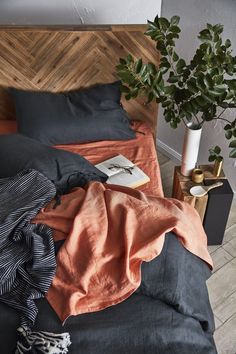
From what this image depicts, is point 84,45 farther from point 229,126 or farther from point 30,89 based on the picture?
point 229,126

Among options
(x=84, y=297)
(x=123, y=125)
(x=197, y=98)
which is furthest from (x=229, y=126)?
(x=84, y=297)

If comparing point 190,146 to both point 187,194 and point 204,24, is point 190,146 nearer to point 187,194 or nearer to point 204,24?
point 187,194

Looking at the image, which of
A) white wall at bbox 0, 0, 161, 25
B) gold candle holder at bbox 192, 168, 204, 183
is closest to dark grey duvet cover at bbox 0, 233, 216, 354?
gold candle holder at bbox 192, 168, 204, 183

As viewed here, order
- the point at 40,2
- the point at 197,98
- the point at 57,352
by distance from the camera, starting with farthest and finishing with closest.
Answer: the point at 40,2 → the point at 197,98 → the point at 57,352

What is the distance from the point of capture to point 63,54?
6.27ft

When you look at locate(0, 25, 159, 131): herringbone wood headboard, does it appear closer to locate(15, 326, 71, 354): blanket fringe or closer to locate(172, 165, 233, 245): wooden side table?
locate(172, 165, 233, 245): wooden side table

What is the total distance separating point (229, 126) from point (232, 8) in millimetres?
602

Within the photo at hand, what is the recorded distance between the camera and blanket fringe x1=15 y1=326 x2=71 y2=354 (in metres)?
0.94

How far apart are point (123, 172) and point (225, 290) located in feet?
2.42

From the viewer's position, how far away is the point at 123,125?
1.91 metres

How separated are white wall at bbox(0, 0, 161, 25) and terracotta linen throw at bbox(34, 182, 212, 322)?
1126 mm

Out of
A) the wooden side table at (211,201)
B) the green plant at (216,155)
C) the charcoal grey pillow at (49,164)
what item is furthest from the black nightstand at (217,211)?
the charcoal grey pillow at (49,164)

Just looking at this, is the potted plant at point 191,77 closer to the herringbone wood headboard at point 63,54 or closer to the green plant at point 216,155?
the green plant at point 216,155

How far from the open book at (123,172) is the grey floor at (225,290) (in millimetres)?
587
